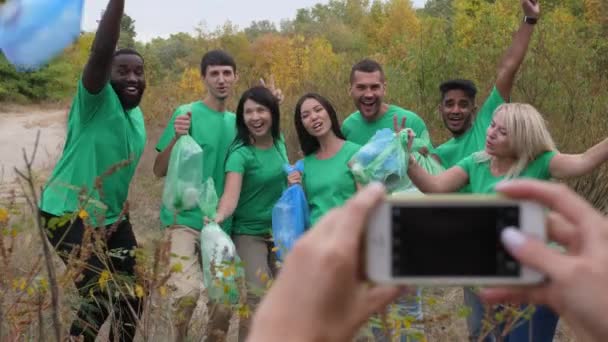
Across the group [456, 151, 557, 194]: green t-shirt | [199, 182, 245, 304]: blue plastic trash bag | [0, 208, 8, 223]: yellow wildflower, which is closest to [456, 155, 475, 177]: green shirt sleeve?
[456, 151, 557, 194]: green t-shirt

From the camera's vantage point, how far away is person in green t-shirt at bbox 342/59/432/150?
13.4ft

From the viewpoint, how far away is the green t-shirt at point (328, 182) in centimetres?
357

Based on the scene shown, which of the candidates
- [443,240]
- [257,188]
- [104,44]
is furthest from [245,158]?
[443,240]

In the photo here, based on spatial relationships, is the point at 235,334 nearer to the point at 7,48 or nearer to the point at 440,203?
the point at 7,48

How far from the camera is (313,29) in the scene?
7506 cm

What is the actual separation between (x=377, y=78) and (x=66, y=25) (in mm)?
2220

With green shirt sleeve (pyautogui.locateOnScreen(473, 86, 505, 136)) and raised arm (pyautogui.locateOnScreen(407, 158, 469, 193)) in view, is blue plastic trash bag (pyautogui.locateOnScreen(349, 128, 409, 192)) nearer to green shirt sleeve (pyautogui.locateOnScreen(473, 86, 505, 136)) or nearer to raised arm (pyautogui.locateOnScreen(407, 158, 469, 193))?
raised arm (pyautogui.locateOnScreen(407, 158, 469, 193))

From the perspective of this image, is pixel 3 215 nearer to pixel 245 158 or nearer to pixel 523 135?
pixel 245 158

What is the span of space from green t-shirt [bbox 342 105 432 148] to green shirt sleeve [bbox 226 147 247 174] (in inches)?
26.7

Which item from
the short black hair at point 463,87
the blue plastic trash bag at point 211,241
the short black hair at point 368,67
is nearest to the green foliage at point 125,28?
the blue plastic trash bag at point 211,241

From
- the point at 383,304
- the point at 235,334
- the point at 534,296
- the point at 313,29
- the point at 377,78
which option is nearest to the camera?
the point at 534,296

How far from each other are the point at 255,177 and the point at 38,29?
1.71 metres

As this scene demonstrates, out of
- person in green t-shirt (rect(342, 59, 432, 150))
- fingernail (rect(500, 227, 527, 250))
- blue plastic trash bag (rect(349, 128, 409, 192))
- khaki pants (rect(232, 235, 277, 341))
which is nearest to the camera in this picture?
fingernail (rect(500, 227, 527, 250))

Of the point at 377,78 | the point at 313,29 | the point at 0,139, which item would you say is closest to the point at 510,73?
the point at 377,78
